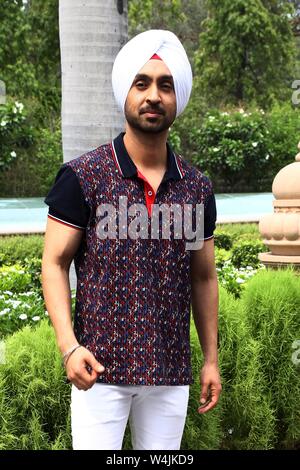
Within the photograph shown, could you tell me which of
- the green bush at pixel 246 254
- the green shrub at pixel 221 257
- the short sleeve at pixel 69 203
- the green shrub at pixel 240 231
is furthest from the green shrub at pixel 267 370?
the green shrub at pixel 240 231

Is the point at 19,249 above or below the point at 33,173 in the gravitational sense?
below

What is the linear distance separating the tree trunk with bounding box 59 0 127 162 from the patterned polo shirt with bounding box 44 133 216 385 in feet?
6.29

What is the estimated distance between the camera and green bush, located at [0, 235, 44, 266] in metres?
8.11

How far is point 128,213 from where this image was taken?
90.1 inches

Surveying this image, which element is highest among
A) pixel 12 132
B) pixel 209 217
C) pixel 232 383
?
pixel 12 132

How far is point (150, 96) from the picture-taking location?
7.41 feet

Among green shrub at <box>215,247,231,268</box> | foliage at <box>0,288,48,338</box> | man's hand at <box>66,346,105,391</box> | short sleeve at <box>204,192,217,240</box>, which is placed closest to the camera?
man's hand at <box>66,346,105,391</box>

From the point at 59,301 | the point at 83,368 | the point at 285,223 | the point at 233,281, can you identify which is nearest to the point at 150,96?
the point at 59,301

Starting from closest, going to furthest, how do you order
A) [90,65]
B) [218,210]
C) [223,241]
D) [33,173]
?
[90,65]
[223,241]
[218,210]
[33,173]

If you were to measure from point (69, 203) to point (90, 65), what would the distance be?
2084 mm

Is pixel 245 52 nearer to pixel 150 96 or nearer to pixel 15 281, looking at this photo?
pixel 15 281

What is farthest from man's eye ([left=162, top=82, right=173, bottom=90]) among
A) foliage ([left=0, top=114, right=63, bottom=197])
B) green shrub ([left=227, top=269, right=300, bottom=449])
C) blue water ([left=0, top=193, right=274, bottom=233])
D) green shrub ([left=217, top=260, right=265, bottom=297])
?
foliage ([left=0, top=114, right=63, bottom=197])

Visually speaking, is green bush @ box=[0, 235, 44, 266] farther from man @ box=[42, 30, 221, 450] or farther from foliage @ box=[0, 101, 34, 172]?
foliage @ box=[0, 101, 34, 172]

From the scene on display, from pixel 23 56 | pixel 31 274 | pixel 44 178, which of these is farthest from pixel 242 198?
pixel 31 274
